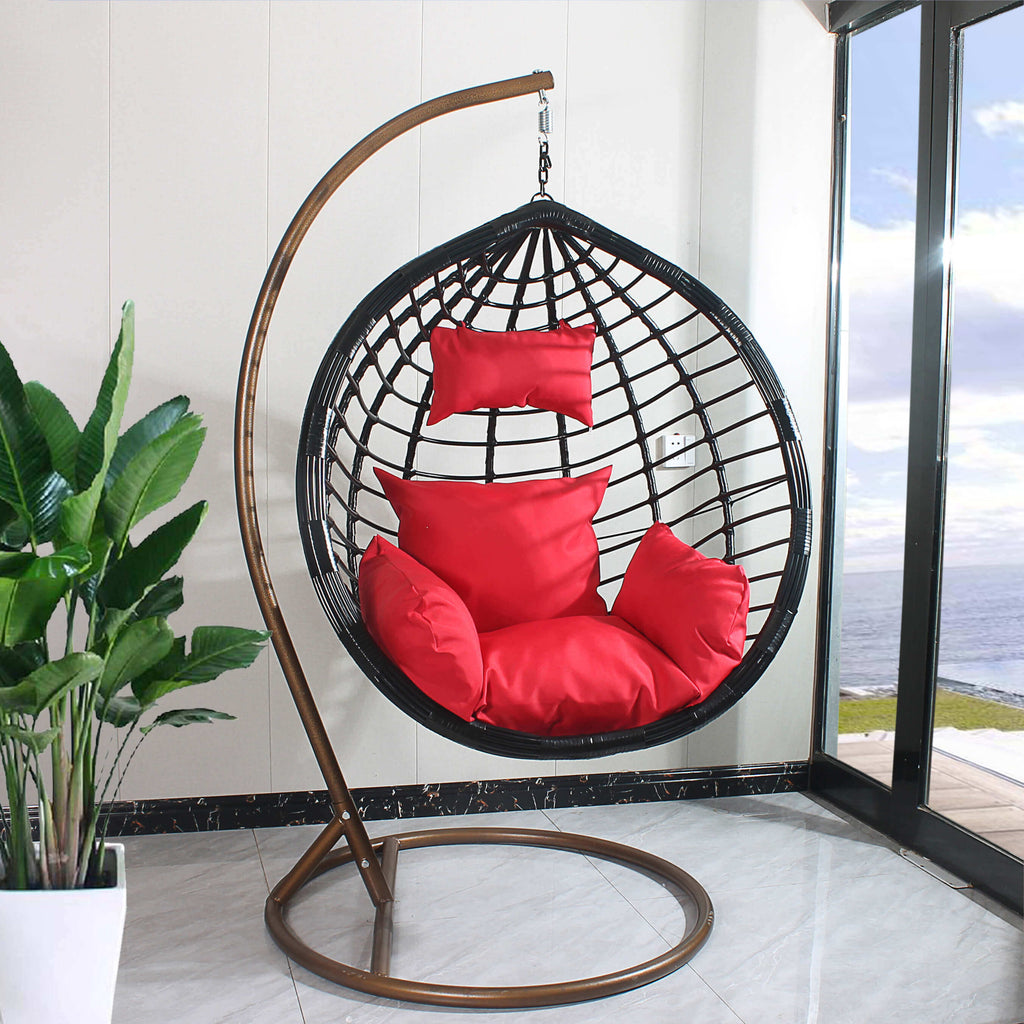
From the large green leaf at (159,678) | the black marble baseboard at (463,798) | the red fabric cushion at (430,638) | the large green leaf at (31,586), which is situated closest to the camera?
the large green leaf at (31,586)

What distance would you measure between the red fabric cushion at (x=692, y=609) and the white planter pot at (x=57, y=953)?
1062mm

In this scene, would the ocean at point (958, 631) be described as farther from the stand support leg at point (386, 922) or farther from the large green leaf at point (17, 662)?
the large green leaf at point (17, 662)

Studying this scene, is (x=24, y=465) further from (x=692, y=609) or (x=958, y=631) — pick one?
(x=958, y=631)

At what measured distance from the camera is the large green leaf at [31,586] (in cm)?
145

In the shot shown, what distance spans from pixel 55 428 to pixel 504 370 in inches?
40.2

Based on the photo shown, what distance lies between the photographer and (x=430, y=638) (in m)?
1.91

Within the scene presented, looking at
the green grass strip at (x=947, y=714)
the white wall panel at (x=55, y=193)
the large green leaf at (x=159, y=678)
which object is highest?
the white wall panel at (x=55, y=193)

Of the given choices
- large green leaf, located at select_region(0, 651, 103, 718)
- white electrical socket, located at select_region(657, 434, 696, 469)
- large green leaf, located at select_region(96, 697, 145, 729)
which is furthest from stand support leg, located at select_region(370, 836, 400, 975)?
white electrical socket, located at select_region(657, 434, 696, 469)

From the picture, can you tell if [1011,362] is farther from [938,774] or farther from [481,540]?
[481,540]

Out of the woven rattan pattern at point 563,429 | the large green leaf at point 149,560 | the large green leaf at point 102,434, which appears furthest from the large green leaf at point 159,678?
the woven rattan pattern at point 563,429

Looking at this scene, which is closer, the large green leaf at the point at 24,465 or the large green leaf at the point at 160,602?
the large green leaf at the point at 24,465

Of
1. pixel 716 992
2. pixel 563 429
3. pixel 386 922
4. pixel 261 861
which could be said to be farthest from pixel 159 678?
pixel 563 429

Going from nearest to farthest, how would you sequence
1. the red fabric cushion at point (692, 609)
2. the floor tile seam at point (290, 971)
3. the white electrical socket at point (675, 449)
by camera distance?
the floor tile seam at point (290, 971), the red fabric cushion at point (692, 609), the white electrical socket at point (675, 449)

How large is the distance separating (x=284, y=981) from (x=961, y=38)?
8.06ft
